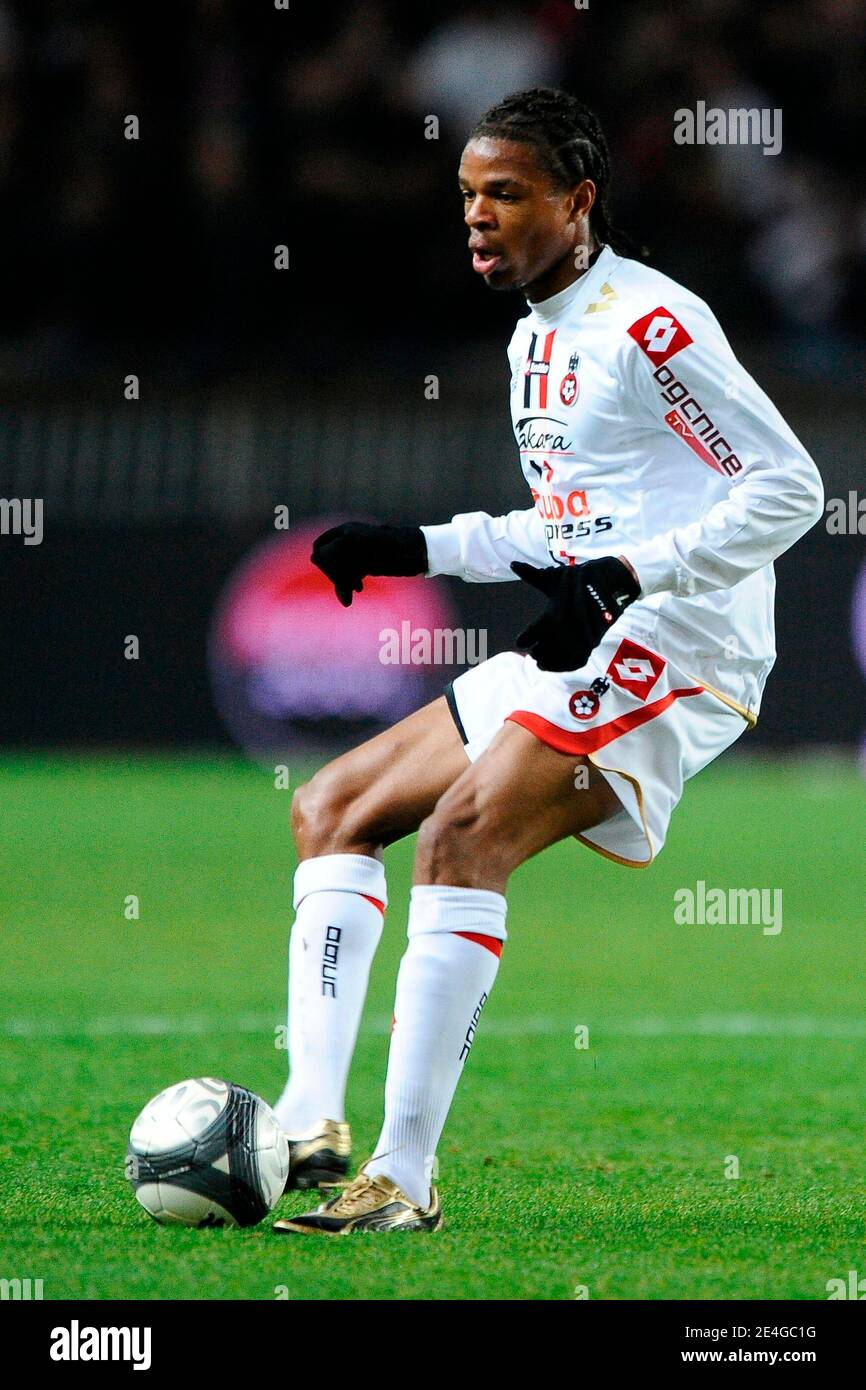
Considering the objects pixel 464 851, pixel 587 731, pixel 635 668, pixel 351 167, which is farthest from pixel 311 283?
pixel 464 851

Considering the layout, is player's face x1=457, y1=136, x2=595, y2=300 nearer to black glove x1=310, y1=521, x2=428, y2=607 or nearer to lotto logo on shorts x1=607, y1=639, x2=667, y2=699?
black glove x1=310, y1=521, x2=428, y2=607

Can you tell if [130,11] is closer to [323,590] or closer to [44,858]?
[323,590]

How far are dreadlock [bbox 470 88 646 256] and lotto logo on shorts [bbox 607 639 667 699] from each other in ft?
2.86

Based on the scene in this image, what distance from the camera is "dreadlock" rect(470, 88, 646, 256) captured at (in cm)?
429

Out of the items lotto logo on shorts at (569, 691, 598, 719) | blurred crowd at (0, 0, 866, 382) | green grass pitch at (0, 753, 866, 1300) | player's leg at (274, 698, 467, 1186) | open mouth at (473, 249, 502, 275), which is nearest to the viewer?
green grass pitch at (0, 753, 866, 1300)

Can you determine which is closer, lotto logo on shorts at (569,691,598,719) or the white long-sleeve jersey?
the white long-sleeve jersey

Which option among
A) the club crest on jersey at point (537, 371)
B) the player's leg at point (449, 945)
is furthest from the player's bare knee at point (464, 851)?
the club crest on jersey at point (537, 371)

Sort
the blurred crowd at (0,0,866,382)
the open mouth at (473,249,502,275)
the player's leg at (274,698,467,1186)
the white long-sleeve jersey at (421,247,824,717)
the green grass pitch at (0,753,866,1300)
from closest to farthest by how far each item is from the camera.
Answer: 1. the green grass pitch at (0,753,866,1300)
2. the white long-sleeve jersey at (421,247,824,717)
3. the open mouth at (473,249,502,275)
4. the player's leg at (274,698,467,1186)
5. the blurred crowd at (0,0,866,382)

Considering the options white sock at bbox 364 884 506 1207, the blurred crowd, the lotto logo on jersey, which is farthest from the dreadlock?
the blurred crowd

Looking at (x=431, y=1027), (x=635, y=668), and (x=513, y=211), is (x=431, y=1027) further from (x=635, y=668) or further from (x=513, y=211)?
(x=513, y=211)

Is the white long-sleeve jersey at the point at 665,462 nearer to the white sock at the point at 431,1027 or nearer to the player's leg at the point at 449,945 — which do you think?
the player's leg at the point at 449,945

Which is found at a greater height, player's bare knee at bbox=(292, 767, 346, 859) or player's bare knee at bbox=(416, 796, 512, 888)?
player's bare knee at bbox=(292, 767, 346, 859)

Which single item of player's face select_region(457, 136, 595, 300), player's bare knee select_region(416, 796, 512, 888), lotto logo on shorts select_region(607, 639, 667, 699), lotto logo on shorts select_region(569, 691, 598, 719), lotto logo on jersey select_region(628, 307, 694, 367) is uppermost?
player's face select_region(457, 136, 595, 300)

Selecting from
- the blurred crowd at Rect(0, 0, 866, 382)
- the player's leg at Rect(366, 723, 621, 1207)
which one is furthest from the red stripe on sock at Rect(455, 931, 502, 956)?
the blurred crowd at Rect(0, 0, 866, 382)
